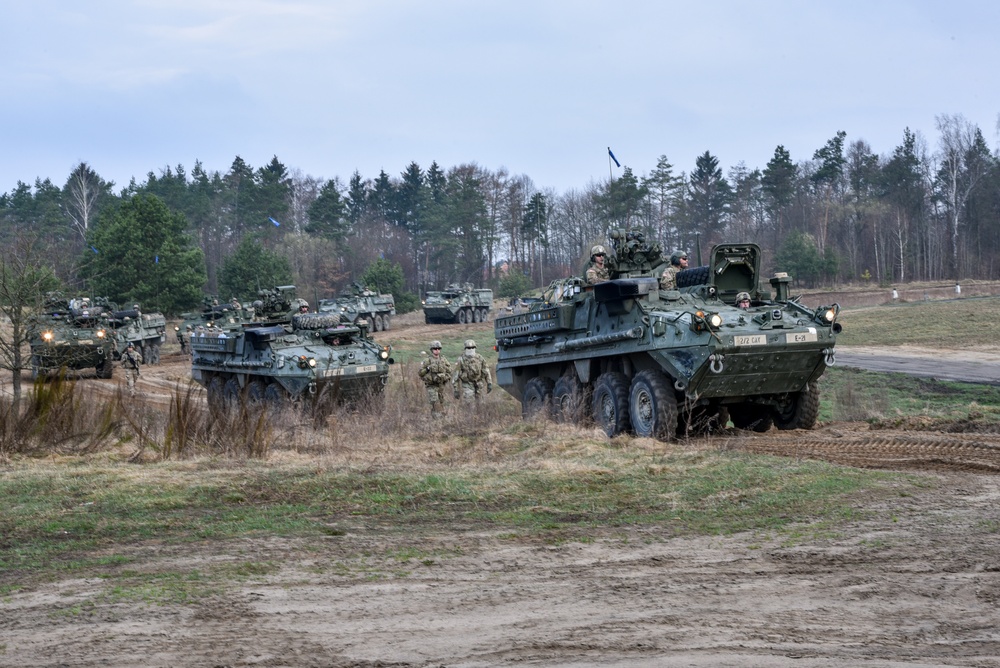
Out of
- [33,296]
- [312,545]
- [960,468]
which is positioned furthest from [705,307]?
[33,296]

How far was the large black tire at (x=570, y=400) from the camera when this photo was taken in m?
15.7

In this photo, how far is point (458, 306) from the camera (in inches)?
1934

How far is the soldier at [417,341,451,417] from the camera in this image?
58.2 feet

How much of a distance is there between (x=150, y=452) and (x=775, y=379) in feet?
23.6

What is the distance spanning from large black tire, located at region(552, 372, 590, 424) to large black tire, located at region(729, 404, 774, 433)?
2.02 meters

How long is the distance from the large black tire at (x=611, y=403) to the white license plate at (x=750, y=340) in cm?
206

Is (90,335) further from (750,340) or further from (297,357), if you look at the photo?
(750,340)

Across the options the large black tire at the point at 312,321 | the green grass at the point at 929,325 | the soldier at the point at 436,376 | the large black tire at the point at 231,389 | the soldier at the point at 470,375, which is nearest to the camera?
the soldier at the point at 436,376

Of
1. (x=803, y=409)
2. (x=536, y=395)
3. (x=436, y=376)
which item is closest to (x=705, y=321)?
(x=803, y=409)

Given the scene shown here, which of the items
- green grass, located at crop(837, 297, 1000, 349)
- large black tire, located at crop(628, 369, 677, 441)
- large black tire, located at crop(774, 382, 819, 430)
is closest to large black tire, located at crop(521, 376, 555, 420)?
large black tire, located at crop(628, 369, 677, 441)

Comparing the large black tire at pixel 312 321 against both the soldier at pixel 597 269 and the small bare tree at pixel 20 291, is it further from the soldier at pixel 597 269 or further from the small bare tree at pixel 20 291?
the soldier at pixel 597 269

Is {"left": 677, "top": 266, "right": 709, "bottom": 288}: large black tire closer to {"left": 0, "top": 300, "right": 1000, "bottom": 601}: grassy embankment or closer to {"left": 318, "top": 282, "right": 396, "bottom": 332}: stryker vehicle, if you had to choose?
{"left": 0, "top": 300, "right": 1000, "bottom": 601}: grassy embankment

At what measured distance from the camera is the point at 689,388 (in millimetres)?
13656

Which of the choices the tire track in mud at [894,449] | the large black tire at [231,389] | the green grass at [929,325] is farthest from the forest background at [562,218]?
the tire track in mud at [894,449]
